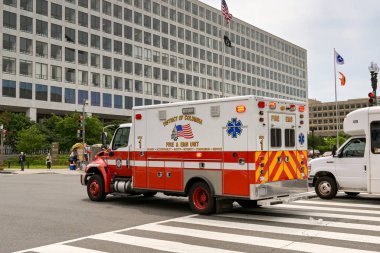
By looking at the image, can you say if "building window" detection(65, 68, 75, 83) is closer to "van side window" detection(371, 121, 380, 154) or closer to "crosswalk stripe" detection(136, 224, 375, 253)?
"van side window" detection(371, 121, 380, 154)

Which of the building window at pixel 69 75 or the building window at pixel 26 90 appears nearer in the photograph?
the building window at pixel 26 90

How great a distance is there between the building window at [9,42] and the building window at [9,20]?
141 cm

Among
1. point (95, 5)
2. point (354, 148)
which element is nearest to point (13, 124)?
point (95, 5)

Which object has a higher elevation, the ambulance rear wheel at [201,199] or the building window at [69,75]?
the building window at [69,75]

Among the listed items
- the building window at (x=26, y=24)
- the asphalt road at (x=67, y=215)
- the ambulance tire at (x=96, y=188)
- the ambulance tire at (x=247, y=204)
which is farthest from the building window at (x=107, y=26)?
the ambulance tire at (x=247, y=204)

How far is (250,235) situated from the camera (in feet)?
28.9

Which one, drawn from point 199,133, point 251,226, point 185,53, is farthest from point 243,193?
point 185,53

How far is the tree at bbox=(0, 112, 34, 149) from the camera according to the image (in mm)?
58938

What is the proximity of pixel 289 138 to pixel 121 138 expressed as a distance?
208 inches

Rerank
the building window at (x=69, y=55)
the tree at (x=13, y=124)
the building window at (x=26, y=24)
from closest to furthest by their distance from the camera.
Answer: the tree at (x=13, y=124)
the building window at (x=26, y=24)
the building window at (x=69, y=55)

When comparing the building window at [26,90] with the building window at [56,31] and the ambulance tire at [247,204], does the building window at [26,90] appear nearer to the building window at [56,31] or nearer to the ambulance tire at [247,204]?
the building window at [56,31]

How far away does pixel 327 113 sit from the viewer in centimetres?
18050

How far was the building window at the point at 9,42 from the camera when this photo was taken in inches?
2478

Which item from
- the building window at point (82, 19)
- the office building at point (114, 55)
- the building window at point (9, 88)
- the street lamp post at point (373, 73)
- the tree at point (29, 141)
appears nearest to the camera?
the street lamp post at point (373, 73)
